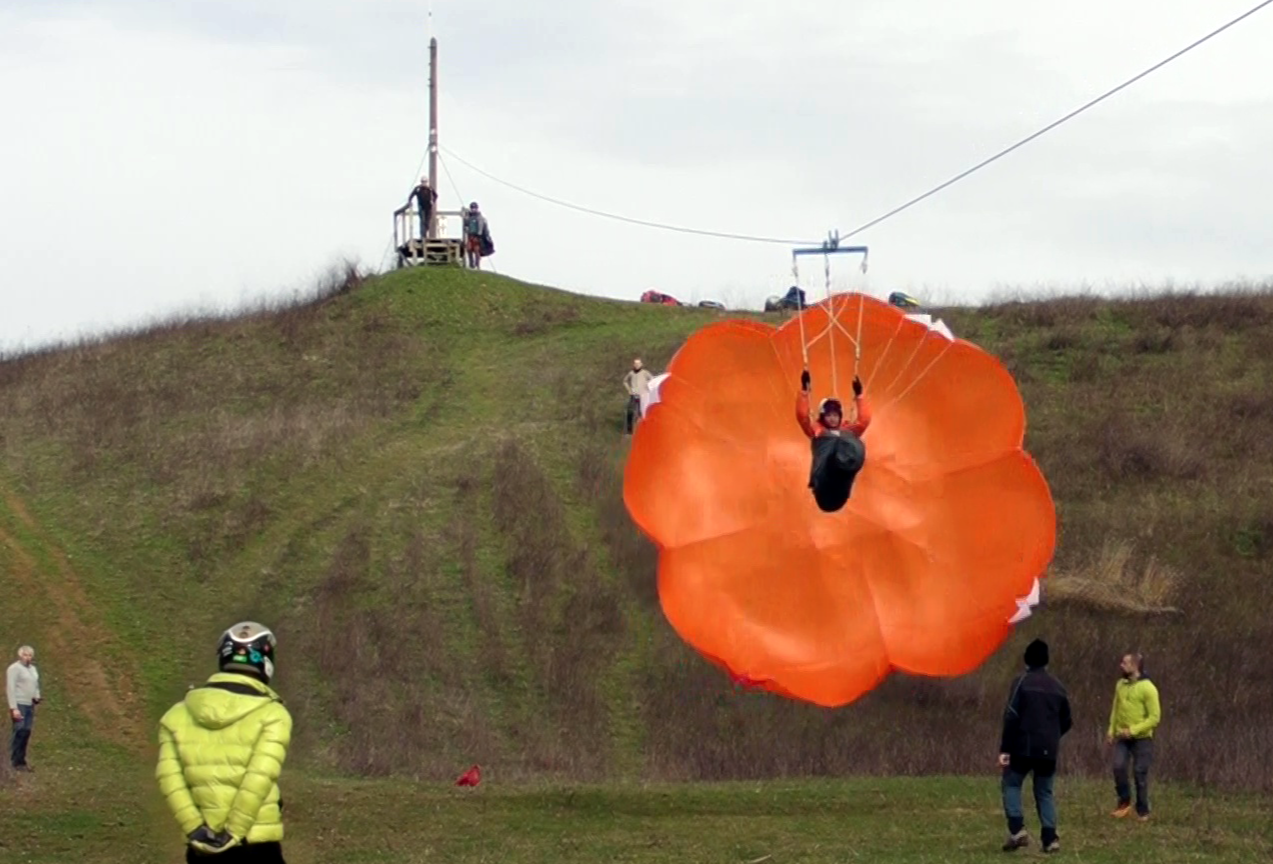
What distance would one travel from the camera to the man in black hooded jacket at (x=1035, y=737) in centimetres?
1406

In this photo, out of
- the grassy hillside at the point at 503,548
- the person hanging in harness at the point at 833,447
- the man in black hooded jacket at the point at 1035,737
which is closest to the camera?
the man in black hooded jacket at the point at 1035,737

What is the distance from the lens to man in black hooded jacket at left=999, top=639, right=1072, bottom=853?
554 inches

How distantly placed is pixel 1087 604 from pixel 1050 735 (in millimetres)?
12968

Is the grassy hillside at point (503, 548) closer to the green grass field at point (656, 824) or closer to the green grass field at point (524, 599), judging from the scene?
the green grass field at point (524, 599)

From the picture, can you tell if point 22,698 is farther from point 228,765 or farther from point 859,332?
point 228,765

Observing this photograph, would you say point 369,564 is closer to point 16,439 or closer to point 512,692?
point 512,692

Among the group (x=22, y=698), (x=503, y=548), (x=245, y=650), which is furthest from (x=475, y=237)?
→ (x=245, y=650)

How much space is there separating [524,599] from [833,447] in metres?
14.1

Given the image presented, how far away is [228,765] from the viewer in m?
8.49

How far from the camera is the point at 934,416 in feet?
55.2

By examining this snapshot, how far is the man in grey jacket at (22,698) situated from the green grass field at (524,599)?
2.60 ft

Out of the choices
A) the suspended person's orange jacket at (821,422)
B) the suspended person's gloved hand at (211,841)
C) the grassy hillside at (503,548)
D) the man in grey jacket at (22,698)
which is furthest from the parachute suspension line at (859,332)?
the man in grey jacket at (22,698)

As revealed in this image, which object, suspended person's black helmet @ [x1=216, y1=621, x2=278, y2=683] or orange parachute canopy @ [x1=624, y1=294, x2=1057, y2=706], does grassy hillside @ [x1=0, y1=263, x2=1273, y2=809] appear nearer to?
orange parachute canopy @ [x1=624, y1=294, x2=1057, y2=706]

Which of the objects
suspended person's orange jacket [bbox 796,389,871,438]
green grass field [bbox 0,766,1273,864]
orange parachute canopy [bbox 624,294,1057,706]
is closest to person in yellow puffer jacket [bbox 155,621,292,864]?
green grass field [bbox 0,766,1273,864]
